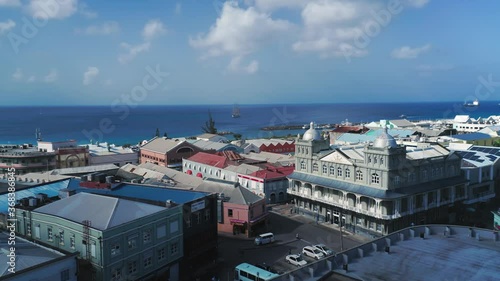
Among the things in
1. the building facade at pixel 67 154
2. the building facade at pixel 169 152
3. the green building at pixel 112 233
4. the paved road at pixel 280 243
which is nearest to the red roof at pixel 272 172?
the paved road at pixel 280 243

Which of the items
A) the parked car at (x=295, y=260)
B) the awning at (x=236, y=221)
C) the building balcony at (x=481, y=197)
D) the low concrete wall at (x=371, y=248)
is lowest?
the parked car at (x=295, y=260)

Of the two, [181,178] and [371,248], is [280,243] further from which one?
[371,248]

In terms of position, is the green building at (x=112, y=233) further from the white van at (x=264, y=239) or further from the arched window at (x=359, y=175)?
the arched window at (x=359, y=175)

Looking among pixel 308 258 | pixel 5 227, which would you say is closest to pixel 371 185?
pixel 308 258

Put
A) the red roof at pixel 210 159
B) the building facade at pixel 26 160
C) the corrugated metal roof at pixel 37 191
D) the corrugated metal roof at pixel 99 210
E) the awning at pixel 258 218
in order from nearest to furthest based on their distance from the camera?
the corrugated metal roof at pixel 99 210 < the corrugated metal roof at pixel 37 191 < the awning at pixel 258 218 < the building facade at pixel 26 160 < the red roof at pixel 210 159

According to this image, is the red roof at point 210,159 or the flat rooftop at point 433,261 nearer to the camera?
the flat rooftop at point 433,261

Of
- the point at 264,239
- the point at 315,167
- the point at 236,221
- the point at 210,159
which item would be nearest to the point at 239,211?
the point at 236,221
